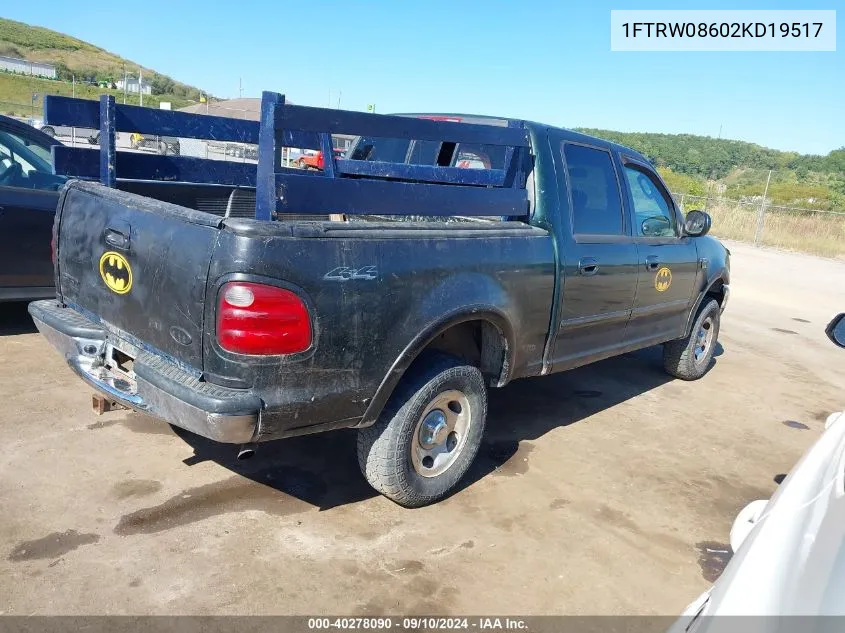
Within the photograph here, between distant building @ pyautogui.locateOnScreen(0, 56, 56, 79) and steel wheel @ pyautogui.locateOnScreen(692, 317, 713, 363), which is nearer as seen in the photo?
steel wheel @ pyautogui.locateOnScreen(692, 317, 713, 363)

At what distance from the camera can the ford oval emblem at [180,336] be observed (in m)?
2.76

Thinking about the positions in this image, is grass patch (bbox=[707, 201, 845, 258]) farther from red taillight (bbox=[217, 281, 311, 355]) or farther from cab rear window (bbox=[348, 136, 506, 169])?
red taillight (bbox=[217, 281, 311, 355])

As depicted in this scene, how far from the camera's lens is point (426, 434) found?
3.49 m

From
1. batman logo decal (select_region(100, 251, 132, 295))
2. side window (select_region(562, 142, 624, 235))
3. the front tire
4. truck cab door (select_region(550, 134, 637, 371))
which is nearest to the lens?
batman logo decal (select_region(100, 251, 132, 295))

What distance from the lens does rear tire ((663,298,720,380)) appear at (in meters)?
6.08

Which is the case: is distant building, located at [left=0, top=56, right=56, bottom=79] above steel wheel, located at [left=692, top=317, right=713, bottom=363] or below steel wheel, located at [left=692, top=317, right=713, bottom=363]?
above

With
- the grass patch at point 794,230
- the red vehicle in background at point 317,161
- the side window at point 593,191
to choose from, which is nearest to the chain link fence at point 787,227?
the grass patch at point 794,230

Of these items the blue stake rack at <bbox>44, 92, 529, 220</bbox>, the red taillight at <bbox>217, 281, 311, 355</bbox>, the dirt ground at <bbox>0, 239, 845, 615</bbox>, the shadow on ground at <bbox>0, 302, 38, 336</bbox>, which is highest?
the blue stake rack at <bbox>44, 92, 529, 220</bbox>

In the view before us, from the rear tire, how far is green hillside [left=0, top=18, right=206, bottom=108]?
312 ft

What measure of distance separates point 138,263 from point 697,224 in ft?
13.6

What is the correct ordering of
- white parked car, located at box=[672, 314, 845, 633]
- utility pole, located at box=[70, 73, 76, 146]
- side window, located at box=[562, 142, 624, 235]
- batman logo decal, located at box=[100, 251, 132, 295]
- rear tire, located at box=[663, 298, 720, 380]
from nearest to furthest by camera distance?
white parked car, located at box=[672, 314, 845, 633]
batman logo decal, located at box=[100, 251, 132, 295]
side window, located at box=[562, 142, 624, 235]
rear tire, located at box=[663, 298, 720, 380]
utility pole, located at box=[70, 73, 76, 146]

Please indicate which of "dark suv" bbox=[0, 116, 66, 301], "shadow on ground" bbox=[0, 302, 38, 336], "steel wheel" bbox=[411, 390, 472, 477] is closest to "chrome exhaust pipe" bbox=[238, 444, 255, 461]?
"steel wheel" bbox=[411, 390, 472, 477]

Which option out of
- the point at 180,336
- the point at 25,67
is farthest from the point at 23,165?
the point at 25,67

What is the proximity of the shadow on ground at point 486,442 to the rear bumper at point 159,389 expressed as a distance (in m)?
0.82
